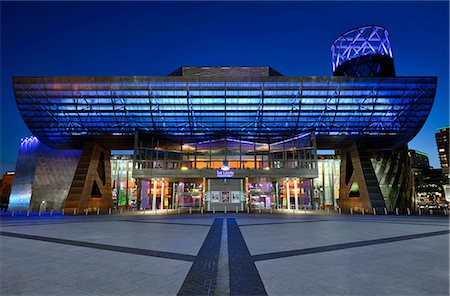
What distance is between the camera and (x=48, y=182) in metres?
58.9

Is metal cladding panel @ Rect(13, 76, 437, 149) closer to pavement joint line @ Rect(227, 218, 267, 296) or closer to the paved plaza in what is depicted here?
the paved plaza

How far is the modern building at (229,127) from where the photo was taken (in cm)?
3981

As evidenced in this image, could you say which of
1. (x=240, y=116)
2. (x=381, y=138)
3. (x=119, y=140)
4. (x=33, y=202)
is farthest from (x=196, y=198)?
(x=381, y=138)

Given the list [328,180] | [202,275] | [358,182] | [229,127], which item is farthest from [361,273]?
[328,180]

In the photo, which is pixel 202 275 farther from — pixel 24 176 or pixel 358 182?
pixel 24 176

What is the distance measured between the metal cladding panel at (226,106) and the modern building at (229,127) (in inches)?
6.6

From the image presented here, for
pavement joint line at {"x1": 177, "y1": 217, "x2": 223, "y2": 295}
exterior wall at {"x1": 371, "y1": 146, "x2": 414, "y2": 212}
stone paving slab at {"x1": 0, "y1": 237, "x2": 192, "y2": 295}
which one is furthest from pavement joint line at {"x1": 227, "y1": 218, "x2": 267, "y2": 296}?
exterior wall at {"x1": 371, "y1": 146, "x2": 414, "y2": 212}

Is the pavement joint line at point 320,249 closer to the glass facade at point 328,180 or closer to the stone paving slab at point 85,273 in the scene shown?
the stone paving slab at point 85,273

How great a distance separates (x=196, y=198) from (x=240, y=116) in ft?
99.9

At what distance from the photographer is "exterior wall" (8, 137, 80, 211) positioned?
57688mm

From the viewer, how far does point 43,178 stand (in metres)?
58.7

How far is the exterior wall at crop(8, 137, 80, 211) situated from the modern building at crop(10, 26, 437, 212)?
231 mm

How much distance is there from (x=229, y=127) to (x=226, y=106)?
Result: 20.9 ft

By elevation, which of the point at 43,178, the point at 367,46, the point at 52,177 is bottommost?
the point at 43,178
